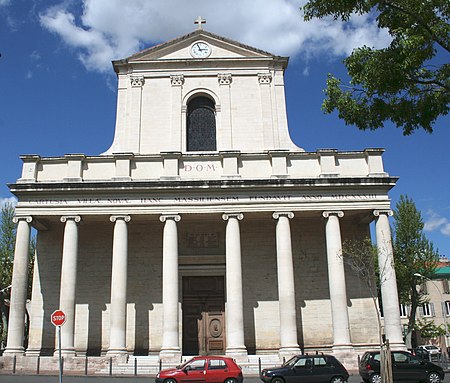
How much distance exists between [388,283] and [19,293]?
650 inches

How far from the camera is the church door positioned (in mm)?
25922

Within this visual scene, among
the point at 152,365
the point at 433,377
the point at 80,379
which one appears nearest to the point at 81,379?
the point at 80,379

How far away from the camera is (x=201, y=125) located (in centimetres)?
2903

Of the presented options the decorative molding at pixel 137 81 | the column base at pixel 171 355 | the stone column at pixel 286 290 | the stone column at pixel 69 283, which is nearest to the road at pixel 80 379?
the column base at pixel 171 355

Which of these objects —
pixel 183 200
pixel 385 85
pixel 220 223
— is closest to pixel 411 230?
pixel 220 223

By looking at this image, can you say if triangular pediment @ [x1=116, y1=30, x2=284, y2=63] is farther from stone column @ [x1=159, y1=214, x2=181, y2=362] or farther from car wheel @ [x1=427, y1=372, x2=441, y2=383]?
car wheel @ [x1=427, y1=372, x2=441, y2=383]

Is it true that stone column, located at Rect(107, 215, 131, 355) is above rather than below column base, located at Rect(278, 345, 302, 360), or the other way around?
above

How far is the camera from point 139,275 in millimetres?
26453

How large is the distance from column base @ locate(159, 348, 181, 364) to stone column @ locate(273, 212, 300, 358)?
14.5 ft

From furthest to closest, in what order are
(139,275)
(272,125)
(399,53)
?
(272,125) → (139,275) → (399,53)

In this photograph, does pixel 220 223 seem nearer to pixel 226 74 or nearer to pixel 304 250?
pixel 304 250

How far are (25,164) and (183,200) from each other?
7918mm

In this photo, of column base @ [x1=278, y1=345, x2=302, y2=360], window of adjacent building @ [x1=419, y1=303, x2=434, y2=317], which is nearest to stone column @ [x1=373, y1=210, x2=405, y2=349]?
column base @ [x1=278, y1=345, x2=302, y2=360]

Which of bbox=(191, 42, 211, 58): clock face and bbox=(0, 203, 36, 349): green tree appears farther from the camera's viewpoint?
bbox=(0, 203, 36, 349): green tree
